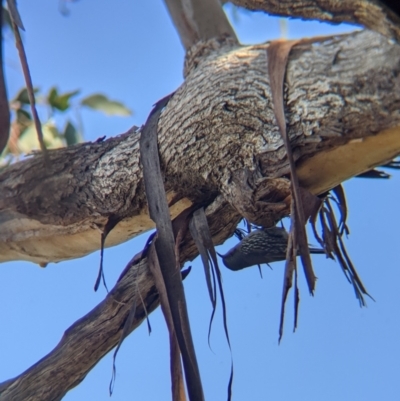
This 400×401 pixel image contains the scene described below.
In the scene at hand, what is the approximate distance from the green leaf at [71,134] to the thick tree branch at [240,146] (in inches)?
37.6

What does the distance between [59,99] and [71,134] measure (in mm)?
163

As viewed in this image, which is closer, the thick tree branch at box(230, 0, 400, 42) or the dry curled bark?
the thick tree branch at box(230, 0, 400, 42)

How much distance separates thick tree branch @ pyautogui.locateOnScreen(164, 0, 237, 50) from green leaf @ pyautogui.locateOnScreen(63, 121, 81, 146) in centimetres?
99

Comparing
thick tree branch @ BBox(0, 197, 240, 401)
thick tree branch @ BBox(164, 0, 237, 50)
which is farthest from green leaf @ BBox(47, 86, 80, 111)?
thick tree branch @ BBox(0, 197, 240, 401)

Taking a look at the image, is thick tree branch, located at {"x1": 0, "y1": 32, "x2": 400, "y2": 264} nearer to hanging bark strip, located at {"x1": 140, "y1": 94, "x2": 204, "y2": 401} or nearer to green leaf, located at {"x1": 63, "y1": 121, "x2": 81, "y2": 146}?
hanging bark strip, located at {"x1": 140, "y1": 94, "x2": 204, "y2": 401}

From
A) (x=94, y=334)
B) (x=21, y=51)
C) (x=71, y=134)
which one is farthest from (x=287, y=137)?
(x=71, y=134)

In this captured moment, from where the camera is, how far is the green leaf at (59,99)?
290 centimetres

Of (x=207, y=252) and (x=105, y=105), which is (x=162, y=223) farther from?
(x=105, y=105)

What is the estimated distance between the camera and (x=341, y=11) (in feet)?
3.27

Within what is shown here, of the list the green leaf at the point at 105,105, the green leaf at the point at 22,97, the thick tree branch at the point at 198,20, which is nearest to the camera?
the thick tree branch at the point at 198,20

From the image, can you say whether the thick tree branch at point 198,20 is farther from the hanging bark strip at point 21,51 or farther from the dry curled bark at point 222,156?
the hanging bark strip at point 21,51

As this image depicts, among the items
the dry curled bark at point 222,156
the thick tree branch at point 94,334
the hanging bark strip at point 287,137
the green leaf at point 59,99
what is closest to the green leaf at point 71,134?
the green leaf at point 59,99

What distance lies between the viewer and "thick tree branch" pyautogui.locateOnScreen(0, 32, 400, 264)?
3.97ft

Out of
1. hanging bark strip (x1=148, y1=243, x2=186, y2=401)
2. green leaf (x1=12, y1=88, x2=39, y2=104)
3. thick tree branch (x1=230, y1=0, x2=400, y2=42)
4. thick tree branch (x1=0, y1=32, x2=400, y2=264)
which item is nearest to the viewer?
thick tree branch (x1=230, y1=0, x2=400, y2=42)
